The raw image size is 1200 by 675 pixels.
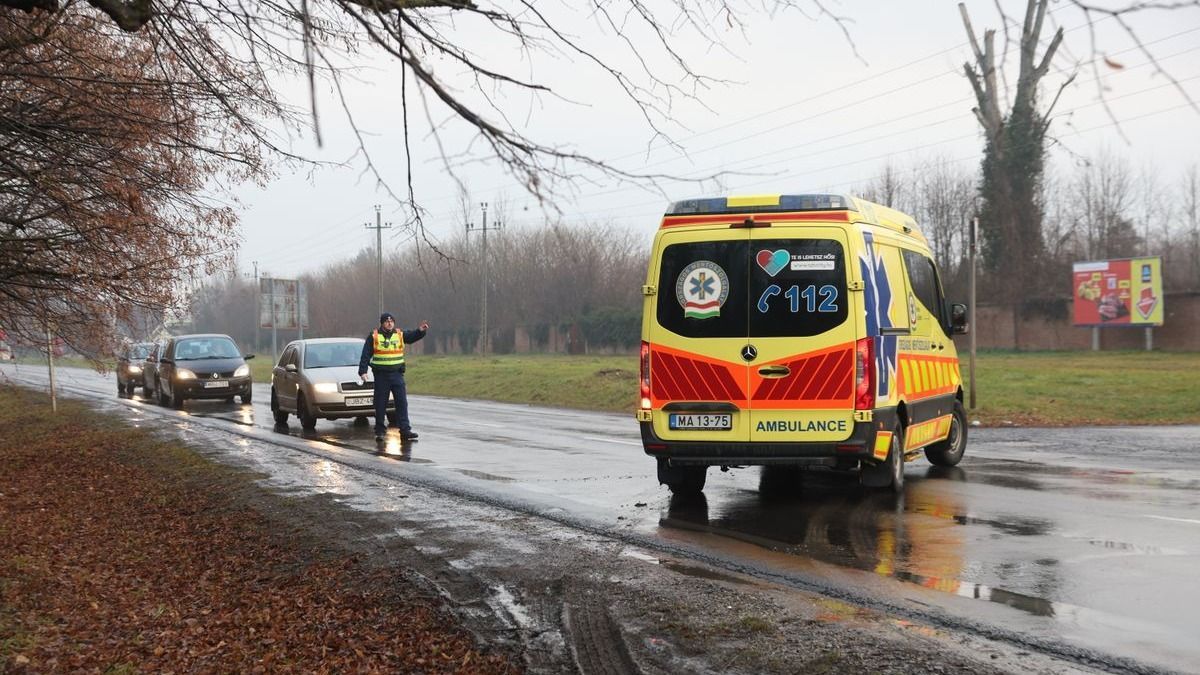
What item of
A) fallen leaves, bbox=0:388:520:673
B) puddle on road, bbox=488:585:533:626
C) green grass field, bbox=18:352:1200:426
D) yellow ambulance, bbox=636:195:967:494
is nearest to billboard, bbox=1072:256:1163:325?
green grass field, bbox=18:352:1200:426

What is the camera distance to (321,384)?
1991 centimetres

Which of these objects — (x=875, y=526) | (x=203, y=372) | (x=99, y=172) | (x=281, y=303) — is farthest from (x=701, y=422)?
(x=281, y=303)

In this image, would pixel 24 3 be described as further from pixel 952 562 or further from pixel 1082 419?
pixel 1082 419

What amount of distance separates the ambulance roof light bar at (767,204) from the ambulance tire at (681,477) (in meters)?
2.42

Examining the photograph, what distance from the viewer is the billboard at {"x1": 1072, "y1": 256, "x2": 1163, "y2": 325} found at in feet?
149

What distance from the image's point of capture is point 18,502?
41.1 ft

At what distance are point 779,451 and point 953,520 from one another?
153 centimetres

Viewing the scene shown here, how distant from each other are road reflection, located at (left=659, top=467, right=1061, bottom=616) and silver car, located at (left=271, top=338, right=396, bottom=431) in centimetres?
1018

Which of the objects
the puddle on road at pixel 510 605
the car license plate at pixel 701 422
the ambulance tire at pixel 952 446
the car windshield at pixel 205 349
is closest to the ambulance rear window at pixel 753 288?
the car license plate at pixel 701 422

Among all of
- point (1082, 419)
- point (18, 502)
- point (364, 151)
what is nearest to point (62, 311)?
point (18, 502)

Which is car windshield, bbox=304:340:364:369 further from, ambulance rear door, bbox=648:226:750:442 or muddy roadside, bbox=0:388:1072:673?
ambulance rear door, bbox=648:226:750:442

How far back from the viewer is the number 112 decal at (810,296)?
9438 millimetres

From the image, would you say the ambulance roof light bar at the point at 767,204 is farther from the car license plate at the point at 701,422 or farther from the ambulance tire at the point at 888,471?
the ambulance tire at the point at 888,471

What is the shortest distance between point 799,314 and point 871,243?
1018 millimetres
